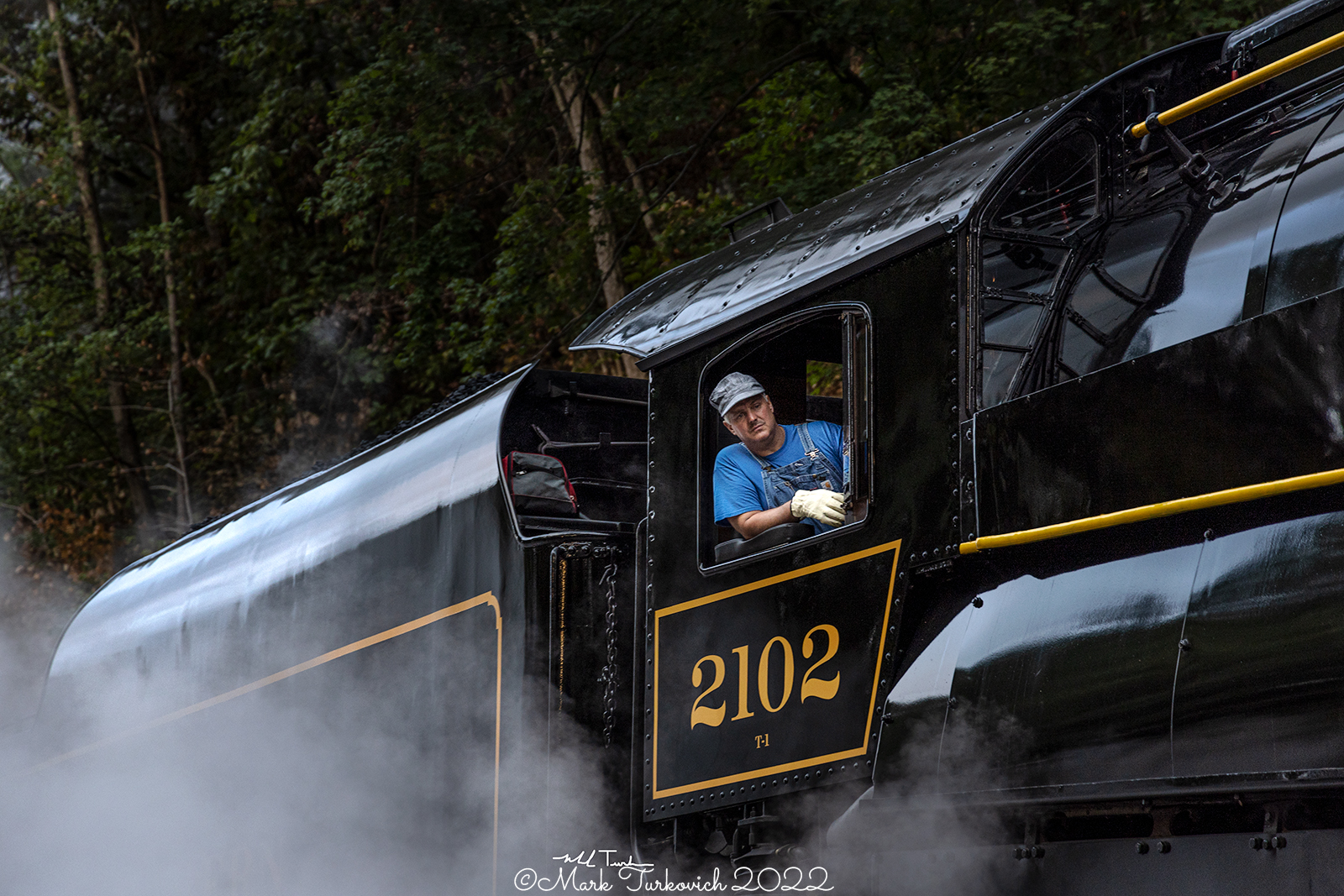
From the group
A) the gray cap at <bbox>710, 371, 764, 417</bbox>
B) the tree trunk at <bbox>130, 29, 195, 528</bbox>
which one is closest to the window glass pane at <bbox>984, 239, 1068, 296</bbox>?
the gray cap at <bbox>710, 371, 764, 417</bbox>

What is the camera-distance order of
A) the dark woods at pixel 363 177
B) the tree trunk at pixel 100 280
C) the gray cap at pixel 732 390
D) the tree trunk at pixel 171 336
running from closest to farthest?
the gray cap at pixel 732 390 → the dark woods at pixel 363 177 → the tree trunk at pixel 171 336 → the tree trunk at pixel 100 280

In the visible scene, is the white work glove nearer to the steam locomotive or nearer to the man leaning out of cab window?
the steam locomotive

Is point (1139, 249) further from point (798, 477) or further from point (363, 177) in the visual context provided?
point (363, 177)

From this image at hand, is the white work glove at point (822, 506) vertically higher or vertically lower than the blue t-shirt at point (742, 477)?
lower

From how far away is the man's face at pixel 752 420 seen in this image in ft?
11.9

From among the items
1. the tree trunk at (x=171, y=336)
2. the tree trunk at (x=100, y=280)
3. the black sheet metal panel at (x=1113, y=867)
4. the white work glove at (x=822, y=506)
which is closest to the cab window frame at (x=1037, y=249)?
the white work glove at (x=822, y=506)

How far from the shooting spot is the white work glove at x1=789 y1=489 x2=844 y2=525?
324cm

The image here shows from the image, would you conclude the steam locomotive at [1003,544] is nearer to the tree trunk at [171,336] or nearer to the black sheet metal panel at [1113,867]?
the black sheet metal panel at [1113,867]

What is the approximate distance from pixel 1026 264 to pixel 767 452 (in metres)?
0.88

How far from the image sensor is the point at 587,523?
15.5 feet

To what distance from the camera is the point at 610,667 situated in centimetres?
420

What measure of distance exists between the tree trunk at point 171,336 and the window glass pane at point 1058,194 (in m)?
15.2

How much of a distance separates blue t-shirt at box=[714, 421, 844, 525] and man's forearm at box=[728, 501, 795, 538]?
35mm

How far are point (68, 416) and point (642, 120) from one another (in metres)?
11.6
